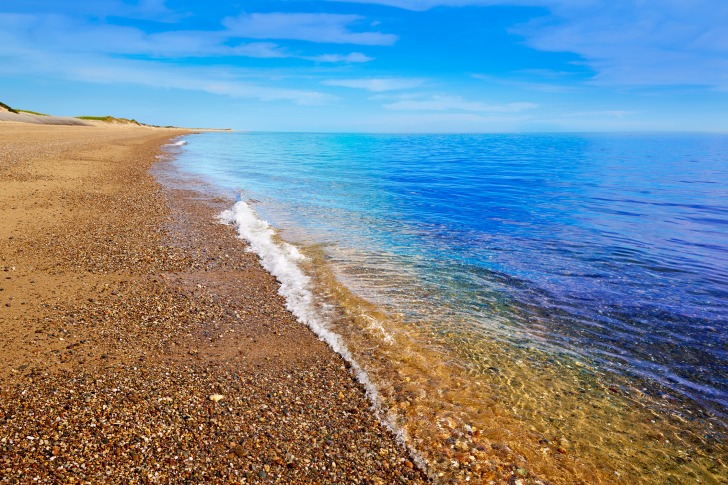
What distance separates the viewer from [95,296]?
7.75m

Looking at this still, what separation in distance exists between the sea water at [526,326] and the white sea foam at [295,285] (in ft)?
0.16

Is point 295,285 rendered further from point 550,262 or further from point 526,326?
point 550,262

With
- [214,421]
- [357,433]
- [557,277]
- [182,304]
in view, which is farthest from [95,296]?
[557,277]

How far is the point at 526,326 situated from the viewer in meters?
8.04

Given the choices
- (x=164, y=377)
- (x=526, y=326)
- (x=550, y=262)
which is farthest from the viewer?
(x=550, y=262)

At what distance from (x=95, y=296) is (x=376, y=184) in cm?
2288

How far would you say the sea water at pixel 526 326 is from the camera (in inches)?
201

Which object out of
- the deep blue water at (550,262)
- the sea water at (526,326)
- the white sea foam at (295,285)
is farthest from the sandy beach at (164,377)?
the deep blue water at (550,262)

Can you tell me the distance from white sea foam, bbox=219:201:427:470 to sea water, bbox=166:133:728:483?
0.05 m

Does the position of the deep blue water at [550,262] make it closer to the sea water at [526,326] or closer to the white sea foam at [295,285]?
the sea water at [526,326]

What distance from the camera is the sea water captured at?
5102 mm

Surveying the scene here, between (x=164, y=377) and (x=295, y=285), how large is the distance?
4.14m

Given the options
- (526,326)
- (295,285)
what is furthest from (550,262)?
(295,285)

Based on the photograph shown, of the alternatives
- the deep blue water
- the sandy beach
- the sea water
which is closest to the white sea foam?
the sea water
